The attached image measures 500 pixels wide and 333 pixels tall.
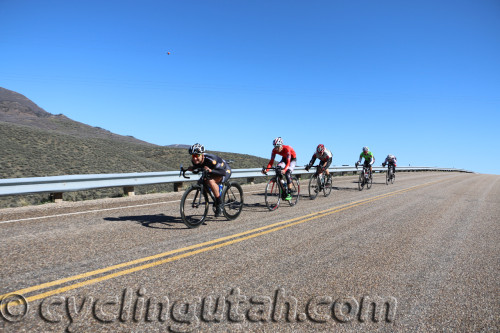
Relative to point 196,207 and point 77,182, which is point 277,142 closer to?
point 196,207

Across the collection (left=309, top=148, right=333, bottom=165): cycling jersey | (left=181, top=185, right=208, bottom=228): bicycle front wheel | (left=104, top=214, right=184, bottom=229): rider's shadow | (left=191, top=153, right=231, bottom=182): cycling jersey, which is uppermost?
(left=309, top=148, right=333, bottom=165): cycling jersey

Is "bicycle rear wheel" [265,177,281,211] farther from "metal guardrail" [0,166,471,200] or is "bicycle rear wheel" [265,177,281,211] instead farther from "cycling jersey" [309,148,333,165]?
"metal guardrail" [0,166,471,200]

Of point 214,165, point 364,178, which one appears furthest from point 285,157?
point 364,178

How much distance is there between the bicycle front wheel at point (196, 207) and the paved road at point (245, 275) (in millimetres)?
268

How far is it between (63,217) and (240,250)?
4.74 meters

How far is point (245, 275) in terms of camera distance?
3865mm

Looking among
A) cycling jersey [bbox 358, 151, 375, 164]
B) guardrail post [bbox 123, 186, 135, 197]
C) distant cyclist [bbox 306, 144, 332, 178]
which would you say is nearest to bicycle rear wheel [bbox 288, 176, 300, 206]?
distant cyclist [bbox 306, 144, 332, 178]

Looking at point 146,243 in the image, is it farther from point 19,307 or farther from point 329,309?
point 329,309

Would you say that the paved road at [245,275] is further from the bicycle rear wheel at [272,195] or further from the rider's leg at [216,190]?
the bicycle rear wheel at [272,195]

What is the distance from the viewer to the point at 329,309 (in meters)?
3.14

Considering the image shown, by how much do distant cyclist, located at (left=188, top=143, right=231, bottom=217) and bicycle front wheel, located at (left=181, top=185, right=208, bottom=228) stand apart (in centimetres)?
28

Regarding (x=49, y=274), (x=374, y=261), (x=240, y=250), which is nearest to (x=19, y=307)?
(x=49, y=274)

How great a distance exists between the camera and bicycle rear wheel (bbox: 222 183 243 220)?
7355mm

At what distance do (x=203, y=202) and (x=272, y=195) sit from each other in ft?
9.56
